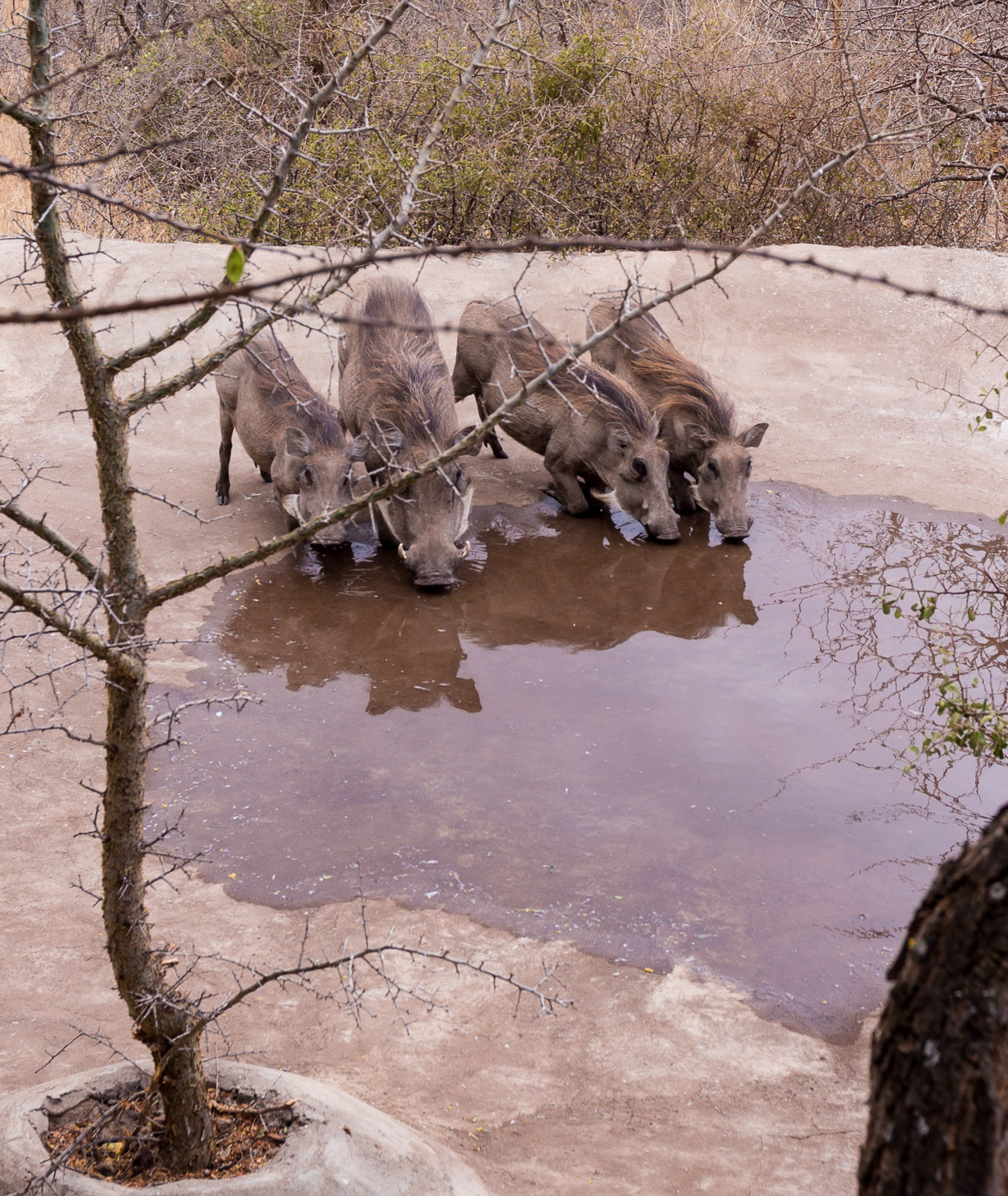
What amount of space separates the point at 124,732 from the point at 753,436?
584cm

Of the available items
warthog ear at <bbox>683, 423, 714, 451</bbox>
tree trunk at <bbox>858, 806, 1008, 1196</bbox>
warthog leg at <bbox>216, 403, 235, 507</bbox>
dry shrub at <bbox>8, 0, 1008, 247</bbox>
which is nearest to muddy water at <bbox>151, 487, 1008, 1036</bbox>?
warthog ear at <bbox>683, 423, 714, 451</bbox>

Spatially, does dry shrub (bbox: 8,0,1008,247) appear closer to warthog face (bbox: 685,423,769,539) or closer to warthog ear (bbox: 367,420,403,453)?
warthog face (bbox: 685,423,769,539)

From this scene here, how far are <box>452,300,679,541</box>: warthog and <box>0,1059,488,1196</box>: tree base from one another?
498cm

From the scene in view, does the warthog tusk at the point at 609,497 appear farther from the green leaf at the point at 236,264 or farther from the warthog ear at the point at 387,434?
the green leaf at the point at 236,264

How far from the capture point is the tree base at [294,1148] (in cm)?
222

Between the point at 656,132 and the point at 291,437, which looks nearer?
the point at 291,437

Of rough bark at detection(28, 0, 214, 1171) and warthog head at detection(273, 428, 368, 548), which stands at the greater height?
warthog head at detection(273, 428, 368, 548)

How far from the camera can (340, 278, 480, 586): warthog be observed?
21.1 feet

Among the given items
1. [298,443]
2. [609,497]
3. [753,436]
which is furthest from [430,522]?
[753,436]

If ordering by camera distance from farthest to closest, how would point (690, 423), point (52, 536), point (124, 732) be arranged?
point (690, 423), point (124, 732), point (52, 536)

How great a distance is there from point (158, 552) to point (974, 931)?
5.96 m

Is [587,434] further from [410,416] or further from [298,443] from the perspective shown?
[298,443]

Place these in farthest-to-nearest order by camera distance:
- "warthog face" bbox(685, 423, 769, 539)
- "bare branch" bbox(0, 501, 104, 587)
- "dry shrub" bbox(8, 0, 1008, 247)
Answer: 1. "dry shrub" bbox(8, 0, 1008, 247)
2. "warthog face" bbox(685, 423, 769, 539)
3. "bare branch" bbox(0, 501, 104, 587)

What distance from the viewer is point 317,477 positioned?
664 centimetres
